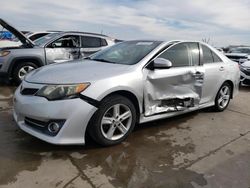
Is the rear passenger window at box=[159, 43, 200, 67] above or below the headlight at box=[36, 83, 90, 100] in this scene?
above

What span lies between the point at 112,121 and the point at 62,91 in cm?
74

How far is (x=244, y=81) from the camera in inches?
353

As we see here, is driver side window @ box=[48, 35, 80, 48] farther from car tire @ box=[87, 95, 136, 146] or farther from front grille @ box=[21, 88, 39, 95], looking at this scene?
car tire @ box=[87, 95, 136, 146]

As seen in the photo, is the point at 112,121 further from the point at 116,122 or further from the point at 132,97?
the point at 132,97

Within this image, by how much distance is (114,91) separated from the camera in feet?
11.5

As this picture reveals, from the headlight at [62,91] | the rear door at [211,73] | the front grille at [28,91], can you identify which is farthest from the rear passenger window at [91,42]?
the headlight at [62,91]

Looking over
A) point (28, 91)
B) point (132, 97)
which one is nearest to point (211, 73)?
point (132, 97)

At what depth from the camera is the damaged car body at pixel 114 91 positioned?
323cm

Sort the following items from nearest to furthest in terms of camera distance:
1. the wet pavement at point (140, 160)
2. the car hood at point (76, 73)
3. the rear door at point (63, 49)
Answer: the wet pavement at point (140, 160), the car hood at point (76, 73), the rear door at point (63, 49)

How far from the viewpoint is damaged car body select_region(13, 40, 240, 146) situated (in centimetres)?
323

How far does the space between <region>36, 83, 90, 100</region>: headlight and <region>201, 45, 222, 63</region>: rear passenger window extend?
8.48ft

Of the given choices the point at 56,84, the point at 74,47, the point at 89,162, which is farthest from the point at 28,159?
the point at 74,47

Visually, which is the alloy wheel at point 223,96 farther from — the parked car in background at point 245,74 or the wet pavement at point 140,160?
the parked car in background at point 245,74

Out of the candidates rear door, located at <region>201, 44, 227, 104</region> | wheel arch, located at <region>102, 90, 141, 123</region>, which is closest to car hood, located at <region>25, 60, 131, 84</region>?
wheel arch, located at <region>102, 90, 141, 123</region>
